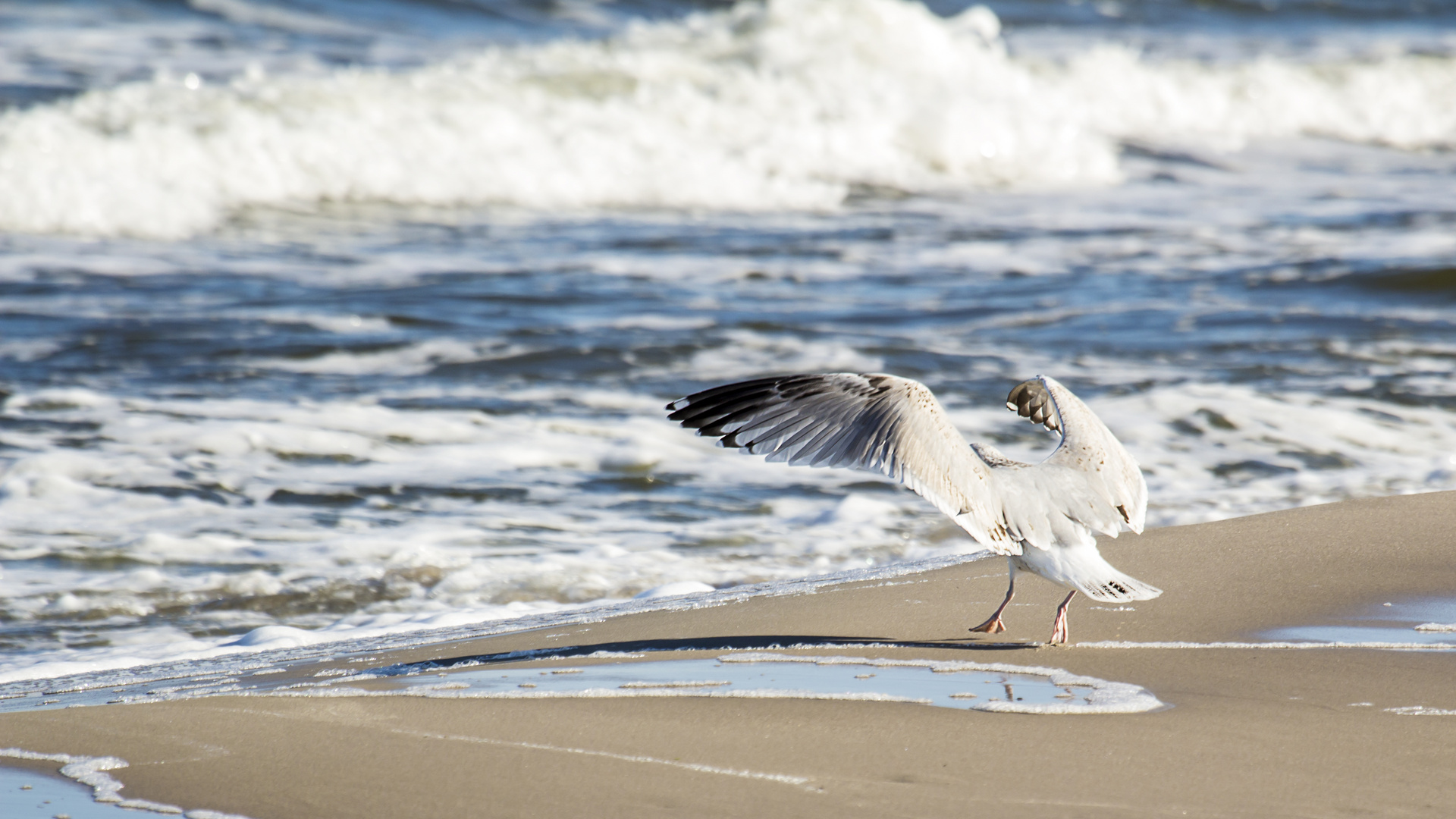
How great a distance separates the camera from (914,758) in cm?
276

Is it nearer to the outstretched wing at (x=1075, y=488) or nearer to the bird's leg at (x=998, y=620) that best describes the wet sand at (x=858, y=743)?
the bird's leg at (x=998, y=620)

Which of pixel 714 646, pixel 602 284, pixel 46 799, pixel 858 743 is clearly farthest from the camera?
pixel 602 284

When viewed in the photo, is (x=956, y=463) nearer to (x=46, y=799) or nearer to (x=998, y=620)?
(x=998, y=620)

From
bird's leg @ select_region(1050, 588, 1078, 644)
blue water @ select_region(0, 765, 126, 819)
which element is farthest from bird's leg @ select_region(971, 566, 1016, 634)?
blue water @ select_region(0, 765, 126, 819)

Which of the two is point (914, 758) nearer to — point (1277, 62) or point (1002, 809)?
point (1002, 809)

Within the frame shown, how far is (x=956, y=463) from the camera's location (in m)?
3.48

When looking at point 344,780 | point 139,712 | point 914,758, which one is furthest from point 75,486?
point 914,758

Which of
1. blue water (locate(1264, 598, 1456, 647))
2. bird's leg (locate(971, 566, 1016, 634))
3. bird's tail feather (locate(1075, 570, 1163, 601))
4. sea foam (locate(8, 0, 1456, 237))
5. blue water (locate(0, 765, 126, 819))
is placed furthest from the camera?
sea foam (locate(8, 0, 1456, 237))

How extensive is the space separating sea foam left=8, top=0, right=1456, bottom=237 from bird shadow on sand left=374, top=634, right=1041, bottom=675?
7.95 meters

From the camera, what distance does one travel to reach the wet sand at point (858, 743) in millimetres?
2566

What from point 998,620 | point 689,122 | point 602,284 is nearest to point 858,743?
point 998,620

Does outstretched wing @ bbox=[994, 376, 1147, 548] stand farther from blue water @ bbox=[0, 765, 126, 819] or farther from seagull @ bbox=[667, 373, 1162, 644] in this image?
blue water @ bbox=[0, 765, 126, 819]

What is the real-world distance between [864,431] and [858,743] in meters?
0.91

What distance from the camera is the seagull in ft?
11.3
